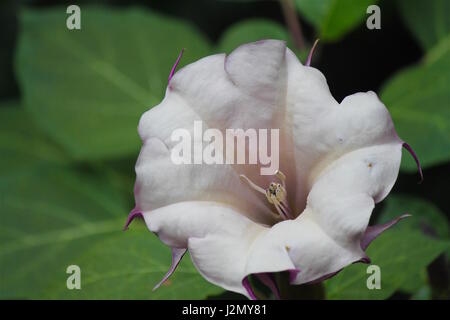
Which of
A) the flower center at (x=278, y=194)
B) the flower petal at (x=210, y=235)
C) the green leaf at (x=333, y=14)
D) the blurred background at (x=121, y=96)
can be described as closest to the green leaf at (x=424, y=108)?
the blurred background at (x=121, y=96)

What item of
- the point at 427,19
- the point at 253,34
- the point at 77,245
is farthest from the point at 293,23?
the point at 77,245

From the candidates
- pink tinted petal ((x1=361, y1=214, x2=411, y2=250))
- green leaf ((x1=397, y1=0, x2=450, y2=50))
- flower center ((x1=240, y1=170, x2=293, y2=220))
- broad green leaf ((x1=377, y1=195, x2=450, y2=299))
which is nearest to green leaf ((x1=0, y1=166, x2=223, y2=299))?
flower center ((x1=240, y1=170, x2=293, y2=220))

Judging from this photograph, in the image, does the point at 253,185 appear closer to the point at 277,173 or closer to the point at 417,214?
the point at 277,173

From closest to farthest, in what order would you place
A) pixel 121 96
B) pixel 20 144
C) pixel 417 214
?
pixel 417 214
pixel 121 96
pixel 20 144

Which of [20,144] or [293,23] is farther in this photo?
[20,144]

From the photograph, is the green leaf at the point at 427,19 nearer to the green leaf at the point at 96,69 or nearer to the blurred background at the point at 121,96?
the blurred background at the point at 121,96

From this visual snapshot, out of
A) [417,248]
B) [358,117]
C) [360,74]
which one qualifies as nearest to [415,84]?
[360,74]

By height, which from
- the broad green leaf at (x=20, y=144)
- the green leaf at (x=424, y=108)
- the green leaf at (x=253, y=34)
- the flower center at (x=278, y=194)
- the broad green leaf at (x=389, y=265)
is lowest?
the broad green leaf at (x=389, y=265)
